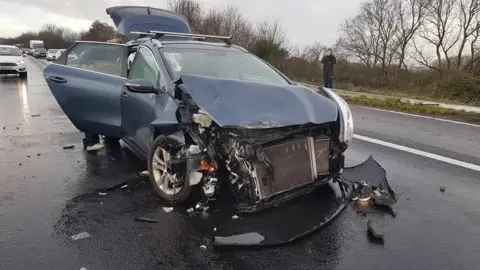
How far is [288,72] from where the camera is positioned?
30031 millimetres

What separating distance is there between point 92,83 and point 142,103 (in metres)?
1.37

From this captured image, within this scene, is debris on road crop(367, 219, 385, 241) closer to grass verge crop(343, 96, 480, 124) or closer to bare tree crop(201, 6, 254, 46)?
grass verge crop(343, 96, 480, 124)

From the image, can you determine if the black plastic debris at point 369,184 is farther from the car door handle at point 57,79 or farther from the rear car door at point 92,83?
the car door handle at point 57,79

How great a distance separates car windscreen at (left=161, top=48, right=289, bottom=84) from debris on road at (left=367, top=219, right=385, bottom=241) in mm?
2084

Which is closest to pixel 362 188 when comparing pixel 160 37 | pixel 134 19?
pixel 160 37

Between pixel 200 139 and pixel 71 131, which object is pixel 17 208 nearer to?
pixel 200 139

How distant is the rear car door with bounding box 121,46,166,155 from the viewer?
4.56m

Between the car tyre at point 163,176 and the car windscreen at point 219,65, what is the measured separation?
0.81 meters

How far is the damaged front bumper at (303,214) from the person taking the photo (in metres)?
3.49

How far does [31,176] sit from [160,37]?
8.01ft

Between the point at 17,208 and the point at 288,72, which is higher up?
the point at 288,72

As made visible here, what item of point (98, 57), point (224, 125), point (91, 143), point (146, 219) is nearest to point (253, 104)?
point (224, 125)

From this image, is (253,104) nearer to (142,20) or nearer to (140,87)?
(140,87)

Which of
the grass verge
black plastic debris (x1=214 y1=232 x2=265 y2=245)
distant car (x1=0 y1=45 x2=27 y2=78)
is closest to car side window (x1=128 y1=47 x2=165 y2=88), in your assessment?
black plastic debris (x1=214 y1=232 x2=265 y2=245)
